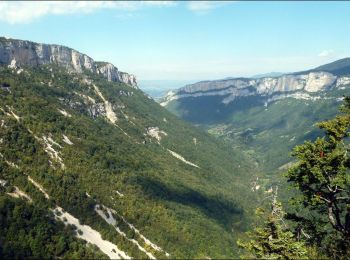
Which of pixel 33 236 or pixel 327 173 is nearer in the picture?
pixel 327 173

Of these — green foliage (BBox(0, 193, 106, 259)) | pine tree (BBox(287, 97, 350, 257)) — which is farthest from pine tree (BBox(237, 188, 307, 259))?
green foliage (BBox(0, 193, 106, 259))

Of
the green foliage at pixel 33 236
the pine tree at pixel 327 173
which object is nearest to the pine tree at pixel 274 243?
the pine tree at pixel 327 173

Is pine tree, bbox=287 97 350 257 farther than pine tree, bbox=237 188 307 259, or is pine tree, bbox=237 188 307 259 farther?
pine tree, bbox=287 97 350 257

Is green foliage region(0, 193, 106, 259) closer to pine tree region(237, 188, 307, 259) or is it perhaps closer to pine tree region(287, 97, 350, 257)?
pine tree region(287, 97, 350, 257)

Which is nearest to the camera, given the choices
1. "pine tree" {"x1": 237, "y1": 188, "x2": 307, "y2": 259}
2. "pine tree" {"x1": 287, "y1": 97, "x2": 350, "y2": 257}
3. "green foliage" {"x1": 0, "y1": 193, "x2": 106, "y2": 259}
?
"pine tree" {"x1": 237, "y1": 188, "x2": 307, "y2": 259}

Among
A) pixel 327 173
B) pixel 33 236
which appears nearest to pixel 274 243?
pixel 327 173

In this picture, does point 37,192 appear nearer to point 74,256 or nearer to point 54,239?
point 54,239

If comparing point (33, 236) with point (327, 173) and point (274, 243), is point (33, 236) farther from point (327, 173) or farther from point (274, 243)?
point (274, 243)

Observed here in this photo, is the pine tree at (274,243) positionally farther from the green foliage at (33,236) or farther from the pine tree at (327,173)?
the green foliage at (33,236)

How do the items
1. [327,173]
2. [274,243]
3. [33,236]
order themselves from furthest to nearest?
[33,236], [327,173], [274,243]
